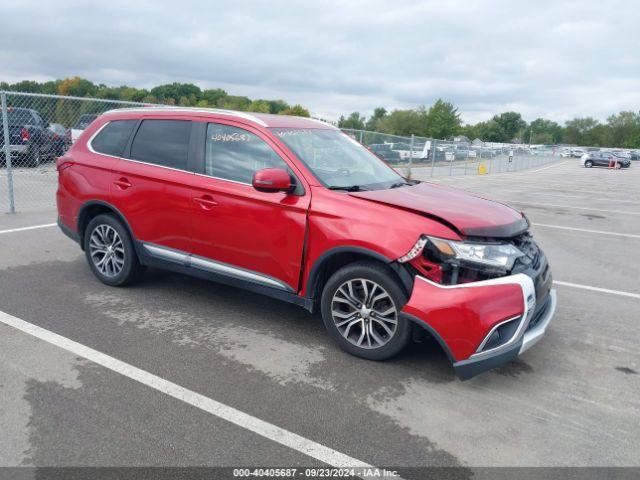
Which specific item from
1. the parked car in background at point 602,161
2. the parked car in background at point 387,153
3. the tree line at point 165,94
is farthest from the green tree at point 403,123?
the parked car in background at point 387,153

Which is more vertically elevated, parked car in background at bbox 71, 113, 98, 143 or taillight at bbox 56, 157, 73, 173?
parked car in background at bbox 71, 113, 98, 143

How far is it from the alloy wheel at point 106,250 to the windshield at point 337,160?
6.62ft

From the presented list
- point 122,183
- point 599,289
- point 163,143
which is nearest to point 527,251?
point 599,289

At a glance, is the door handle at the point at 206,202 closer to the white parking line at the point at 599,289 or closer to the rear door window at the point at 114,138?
the rear door window at the point at 114,138

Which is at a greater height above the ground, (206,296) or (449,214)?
(449,214)

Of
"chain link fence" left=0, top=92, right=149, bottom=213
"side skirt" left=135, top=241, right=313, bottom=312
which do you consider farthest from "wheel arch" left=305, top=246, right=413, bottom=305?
"chain link fence" left=0, top=92, right=149, bottom=213

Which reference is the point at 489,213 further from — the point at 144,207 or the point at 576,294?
the point at 144,207

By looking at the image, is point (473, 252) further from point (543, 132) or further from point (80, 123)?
point (543, 132)

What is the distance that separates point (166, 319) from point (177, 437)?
180 cm

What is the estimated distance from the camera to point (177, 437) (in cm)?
291

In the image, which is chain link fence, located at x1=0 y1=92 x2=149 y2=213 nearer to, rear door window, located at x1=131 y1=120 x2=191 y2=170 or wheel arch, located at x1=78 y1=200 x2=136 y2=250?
wheel arch, located at x1=78 y1=200 x2=136 y2=250

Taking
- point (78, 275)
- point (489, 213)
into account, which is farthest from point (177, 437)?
point (78, 275)

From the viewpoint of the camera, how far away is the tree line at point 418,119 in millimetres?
68750

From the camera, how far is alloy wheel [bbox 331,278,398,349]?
12.4 ft
